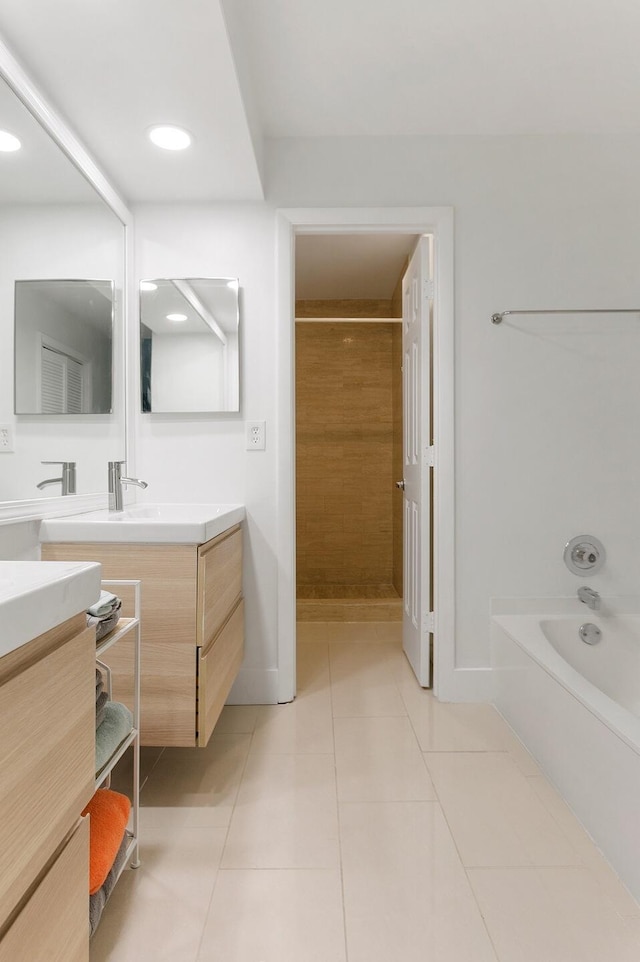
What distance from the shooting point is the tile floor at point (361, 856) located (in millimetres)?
1141

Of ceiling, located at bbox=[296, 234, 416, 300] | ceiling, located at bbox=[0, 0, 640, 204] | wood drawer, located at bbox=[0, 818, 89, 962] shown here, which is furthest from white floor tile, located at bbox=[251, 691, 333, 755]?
ceiling, located at bbox=[296, 234, 416, 300]

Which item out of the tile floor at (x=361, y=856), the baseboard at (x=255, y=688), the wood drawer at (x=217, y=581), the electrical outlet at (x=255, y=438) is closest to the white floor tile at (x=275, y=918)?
the tile floor at (x=361, y=856)

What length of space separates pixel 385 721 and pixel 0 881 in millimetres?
1782

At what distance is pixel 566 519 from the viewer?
93.0 inches

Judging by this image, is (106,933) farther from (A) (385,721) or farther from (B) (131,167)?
(B) (131,167)

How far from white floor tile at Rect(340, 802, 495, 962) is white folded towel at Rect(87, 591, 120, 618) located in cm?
84

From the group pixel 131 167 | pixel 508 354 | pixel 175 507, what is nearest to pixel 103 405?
pixel 175 507

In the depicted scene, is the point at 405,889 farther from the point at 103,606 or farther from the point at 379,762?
the point at 103,606

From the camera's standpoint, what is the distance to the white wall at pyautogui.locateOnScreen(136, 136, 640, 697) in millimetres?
2342

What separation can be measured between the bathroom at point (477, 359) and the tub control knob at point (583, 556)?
0.04m

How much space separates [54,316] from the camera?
5.51 feet

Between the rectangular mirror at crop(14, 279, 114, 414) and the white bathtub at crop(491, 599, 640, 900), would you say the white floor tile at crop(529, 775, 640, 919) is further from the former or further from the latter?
the rectangular mirror at crop(14, 279, 114, 414)

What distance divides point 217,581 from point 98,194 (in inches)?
56.8

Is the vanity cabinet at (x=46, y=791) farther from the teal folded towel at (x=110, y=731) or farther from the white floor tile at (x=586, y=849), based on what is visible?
the white floor tile at (x=586, y=849)
